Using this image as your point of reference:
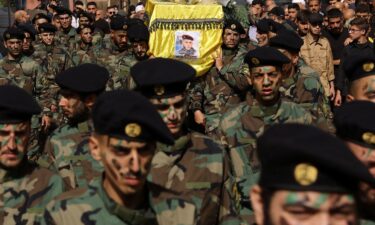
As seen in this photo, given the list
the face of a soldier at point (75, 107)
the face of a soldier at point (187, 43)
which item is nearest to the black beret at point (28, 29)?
the face of a soldier at point (187, 43)

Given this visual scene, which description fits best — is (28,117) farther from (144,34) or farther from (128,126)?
(144,34)

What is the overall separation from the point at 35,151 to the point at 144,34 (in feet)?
7.30

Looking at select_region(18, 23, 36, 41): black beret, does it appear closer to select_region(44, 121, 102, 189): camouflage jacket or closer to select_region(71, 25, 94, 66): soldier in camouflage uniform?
select_region(71, 25, 94, 66): soldier in camouflage uniform

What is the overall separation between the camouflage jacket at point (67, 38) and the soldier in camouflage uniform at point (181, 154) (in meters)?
9.18

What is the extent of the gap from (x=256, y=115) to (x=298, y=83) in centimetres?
207

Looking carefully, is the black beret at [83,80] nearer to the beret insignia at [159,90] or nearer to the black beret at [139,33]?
the beret insignia at [159,90]

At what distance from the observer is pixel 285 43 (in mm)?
9039

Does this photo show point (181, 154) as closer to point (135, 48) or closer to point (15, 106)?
point (15, 106)

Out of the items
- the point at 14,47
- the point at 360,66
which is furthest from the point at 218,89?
Answer: the point at 360,66

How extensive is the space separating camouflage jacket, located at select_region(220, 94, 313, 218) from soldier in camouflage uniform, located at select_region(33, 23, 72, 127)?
4467 millimetres

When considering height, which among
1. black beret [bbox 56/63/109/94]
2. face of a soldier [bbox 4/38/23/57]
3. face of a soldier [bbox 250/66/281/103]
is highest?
face of a soldier [bbox 250/66/281/103]

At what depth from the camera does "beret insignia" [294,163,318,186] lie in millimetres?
2891

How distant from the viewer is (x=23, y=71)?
38.9 ft

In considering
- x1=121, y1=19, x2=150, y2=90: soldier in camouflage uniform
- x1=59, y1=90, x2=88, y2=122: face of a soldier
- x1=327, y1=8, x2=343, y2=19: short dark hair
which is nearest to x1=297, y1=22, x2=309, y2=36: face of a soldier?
x1=327, y1=8, x2=343, y2=19: short dark hair
